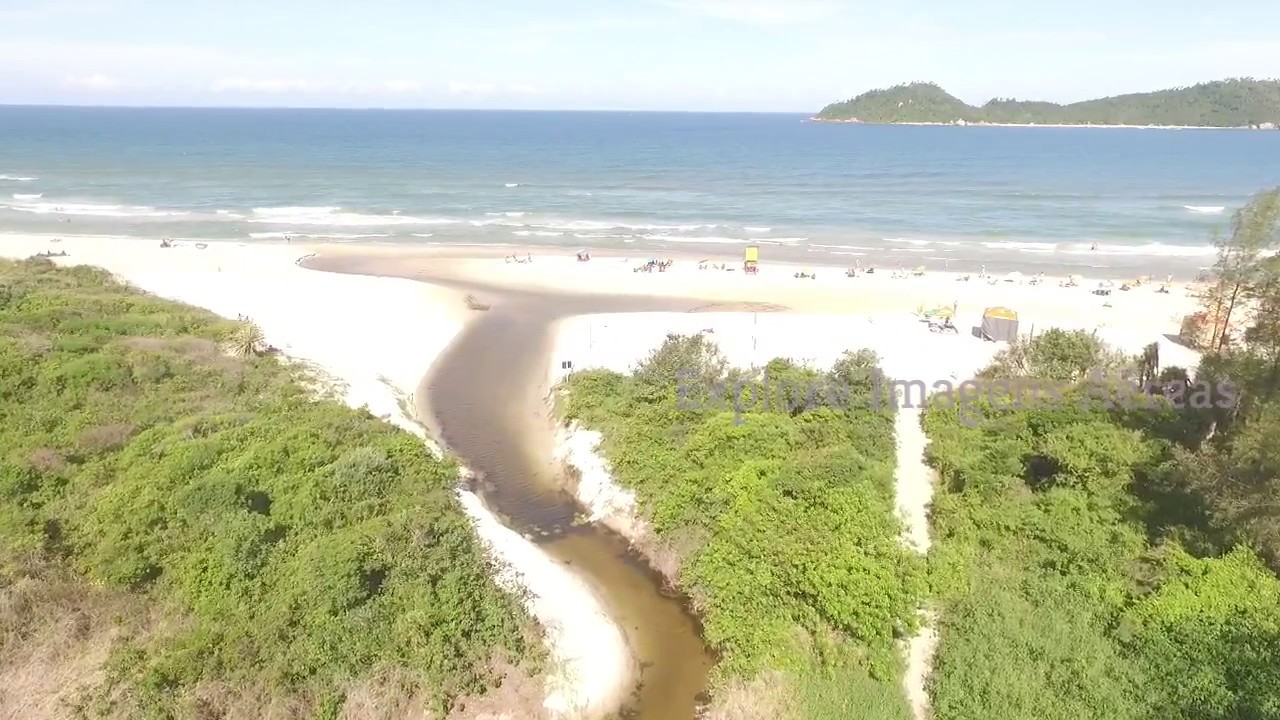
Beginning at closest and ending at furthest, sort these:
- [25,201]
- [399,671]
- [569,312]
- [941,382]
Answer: [399,671], [941,382], [569,312], [25,201]

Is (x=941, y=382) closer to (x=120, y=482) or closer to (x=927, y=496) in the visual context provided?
(x=927, y=496)

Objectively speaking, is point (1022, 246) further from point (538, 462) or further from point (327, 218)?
point (327, 218)

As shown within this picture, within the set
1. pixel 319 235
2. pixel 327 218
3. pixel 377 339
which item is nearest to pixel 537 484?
pixel 377 339

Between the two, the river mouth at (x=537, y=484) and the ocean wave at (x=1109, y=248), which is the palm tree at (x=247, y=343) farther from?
the ocean wave at (x=1109, y=248)

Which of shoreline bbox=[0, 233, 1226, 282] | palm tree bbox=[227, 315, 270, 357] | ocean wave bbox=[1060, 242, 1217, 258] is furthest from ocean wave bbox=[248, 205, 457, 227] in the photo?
ocean wave bbox=[1060, 242, 1217, 258]

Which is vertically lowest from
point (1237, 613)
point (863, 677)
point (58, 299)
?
point (863, 677)

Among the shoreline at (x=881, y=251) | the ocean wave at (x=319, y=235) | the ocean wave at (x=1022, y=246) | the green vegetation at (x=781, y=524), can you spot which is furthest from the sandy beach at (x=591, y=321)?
the ocean wave at (x=1022, y=246)

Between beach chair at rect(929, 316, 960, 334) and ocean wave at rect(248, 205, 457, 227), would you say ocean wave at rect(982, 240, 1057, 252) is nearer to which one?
beach chair at rect(929, 316, 960, 334)

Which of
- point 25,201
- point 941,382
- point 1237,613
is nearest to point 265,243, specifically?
point 25,201
